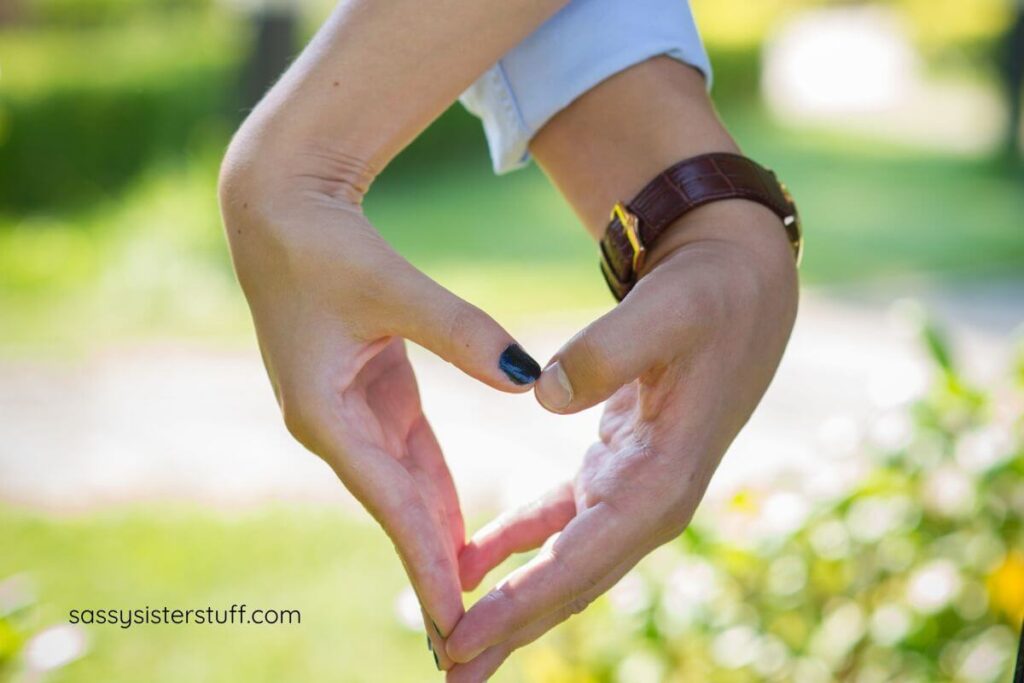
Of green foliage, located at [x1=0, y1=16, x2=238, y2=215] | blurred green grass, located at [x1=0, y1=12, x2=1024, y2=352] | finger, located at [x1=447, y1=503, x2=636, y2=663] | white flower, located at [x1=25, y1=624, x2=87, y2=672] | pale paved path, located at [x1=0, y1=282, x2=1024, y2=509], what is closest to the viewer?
finger, located at [x1=447, y1=503, x2=636, y2=663]

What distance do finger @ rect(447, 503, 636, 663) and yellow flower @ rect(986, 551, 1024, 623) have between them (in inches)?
39.8

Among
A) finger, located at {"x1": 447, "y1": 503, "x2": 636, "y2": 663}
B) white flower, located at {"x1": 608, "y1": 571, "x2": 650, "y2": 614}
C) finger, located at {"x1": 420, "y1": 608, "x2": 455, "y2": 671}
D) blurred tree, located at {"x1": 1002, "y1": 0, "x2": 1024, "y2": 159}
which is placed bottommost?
blurred tree, located at {"x1": 1002, "y1": 0, "x2": 1024, "y2": 159}

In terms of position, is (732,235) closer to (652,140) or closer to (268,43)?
(652,140)

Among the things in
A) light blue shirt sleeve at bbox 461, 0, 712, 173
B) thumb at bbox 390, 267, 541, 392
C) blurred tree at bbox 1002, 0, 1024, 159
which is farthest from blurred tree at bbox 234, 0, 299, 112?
thumb at bbox 390, 267, 541, 392

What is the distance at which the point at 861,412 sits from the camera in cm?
426

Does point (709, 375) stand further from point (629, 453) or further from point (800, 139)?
point (800, 139)

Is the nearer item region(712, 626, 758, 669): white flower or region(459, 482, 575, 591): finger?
region(459, 482, 575, 591): finger

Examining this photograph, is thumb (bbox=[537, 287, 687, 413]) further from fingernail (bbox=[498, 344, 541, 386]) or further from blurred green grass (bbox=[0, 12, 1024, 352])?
blurred green grass (bbox=[0, 12, 1024, 352])

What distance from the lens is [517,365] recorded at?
1.05 meters

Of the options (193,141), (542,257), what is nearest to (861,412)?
(542,257)

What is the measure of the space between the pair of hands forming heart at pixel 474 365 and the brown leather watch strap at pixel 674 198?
0.05 metres

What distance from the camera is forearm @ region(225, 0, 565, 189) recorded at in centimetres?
110

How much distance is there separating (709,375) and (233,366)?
3.98 metres

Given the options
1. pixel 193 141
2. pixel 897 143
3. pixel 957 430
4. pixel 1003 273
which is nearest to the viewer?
pixel 957 430
